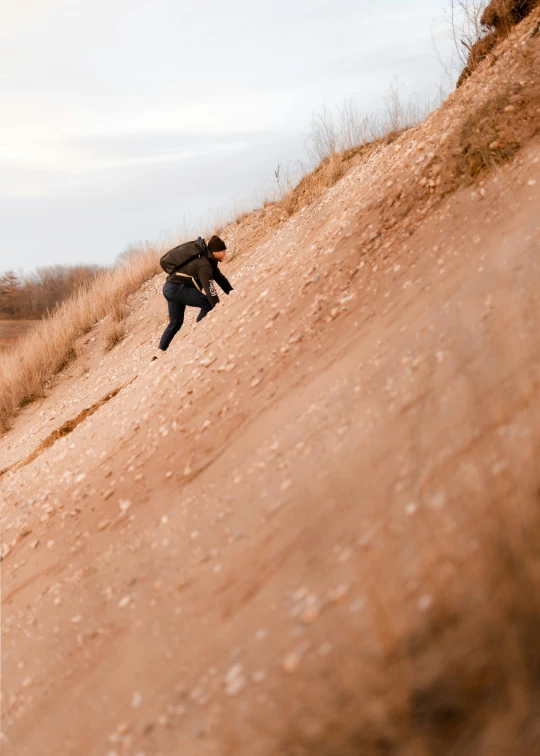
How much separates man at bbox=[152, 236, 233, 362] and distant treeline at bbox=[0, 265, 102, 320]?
1559 centimetres

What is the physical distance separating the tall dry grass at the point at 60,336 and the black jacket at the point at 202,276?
4684 mm

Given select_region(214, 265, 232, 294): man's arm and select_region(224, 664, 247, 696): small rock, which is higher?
select_region(214, 265, 232, 294): man's arm

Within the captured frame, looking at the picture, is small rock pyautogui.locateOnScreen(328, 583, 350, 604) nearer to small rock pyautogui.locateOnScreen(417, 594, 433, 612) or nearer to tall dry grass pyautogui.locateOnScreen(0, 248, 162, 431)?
small rock pyautogui.locateOnScreen(417, 594, 433, 612)

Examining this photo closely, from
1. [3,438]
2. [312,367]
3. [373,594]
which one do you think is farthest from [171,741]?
[3,438]

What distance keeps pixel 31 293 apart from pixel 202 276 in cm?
1901

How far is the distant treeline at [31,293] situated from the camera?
72.0 ft

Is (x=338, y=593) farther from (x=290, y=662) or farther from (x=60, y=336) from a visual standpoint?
(x=60, y=336)

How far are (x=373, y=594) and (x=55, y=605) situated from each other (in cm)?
202

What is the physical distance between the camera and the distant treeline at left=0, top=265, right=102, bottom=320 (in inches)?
864

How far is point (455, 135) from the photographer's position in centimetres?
452

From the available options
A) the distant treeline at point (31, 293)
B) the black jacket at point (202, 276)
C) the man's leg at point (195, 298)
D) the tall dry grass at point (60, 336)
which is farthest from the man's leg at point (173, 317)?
the distant treeline at point (31, 293)

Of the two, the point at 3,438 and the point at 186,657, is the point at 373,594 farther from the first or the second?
the point at 3,438

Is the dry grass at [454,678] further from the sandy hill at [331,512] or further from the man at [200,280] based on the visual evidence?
the man at [200,280]

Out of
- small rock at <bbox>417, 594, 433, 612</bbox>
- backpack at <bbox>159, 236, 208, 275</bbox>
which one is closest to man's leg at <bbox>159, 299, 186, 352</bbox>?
backpack at <bbox>159, 236, 208, 275</bbox>
